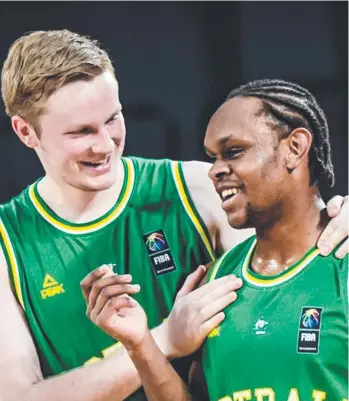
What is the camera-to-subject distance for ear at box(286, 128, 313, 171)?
1.43 metres

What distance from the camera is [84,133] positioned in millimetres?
1552

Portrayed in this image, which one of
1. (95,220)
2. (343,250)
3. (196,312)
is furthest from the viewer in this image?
(95,220)

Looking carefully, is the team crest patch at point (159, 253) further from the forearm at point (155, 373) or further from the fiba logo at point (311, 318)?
the fiba logo at point (311, 318)

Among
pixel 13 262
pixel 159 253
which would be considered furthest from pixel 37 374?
pixel 159 253

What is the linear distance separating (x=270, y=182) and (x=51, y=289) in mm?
455

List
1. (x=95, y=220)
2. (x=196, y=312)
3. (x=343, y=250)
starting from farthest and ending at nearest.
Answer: (x=95, y=220), (x=196, y=312), (x=343, y=250)

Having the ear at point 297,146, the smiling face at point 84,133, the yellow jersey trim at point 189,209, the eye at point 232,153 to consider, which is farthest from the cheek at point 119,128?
the ear at point 297,146

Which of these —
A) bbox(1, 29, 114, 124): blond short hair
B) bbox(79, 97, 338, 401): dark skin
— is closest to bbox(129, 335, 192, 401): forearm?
bbox(79, 97, 338, 401): dark skin

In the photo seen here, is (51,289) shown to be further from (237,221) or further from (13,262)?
(237,221)

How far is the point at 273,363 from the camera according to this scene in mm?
1427

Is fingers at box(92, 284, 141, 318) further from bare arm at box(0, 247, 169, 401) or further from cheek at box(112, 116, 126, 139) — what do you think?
cheek at box(112, 116, 126, 139)

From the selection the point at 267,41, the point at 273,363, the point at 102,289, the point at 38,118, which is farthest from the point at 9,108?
the point at 273,363

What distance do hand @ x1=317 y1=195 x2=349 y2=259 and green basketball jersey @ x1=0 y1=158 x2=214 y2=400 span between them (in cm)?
25

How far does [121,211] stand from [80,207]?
76 mm
